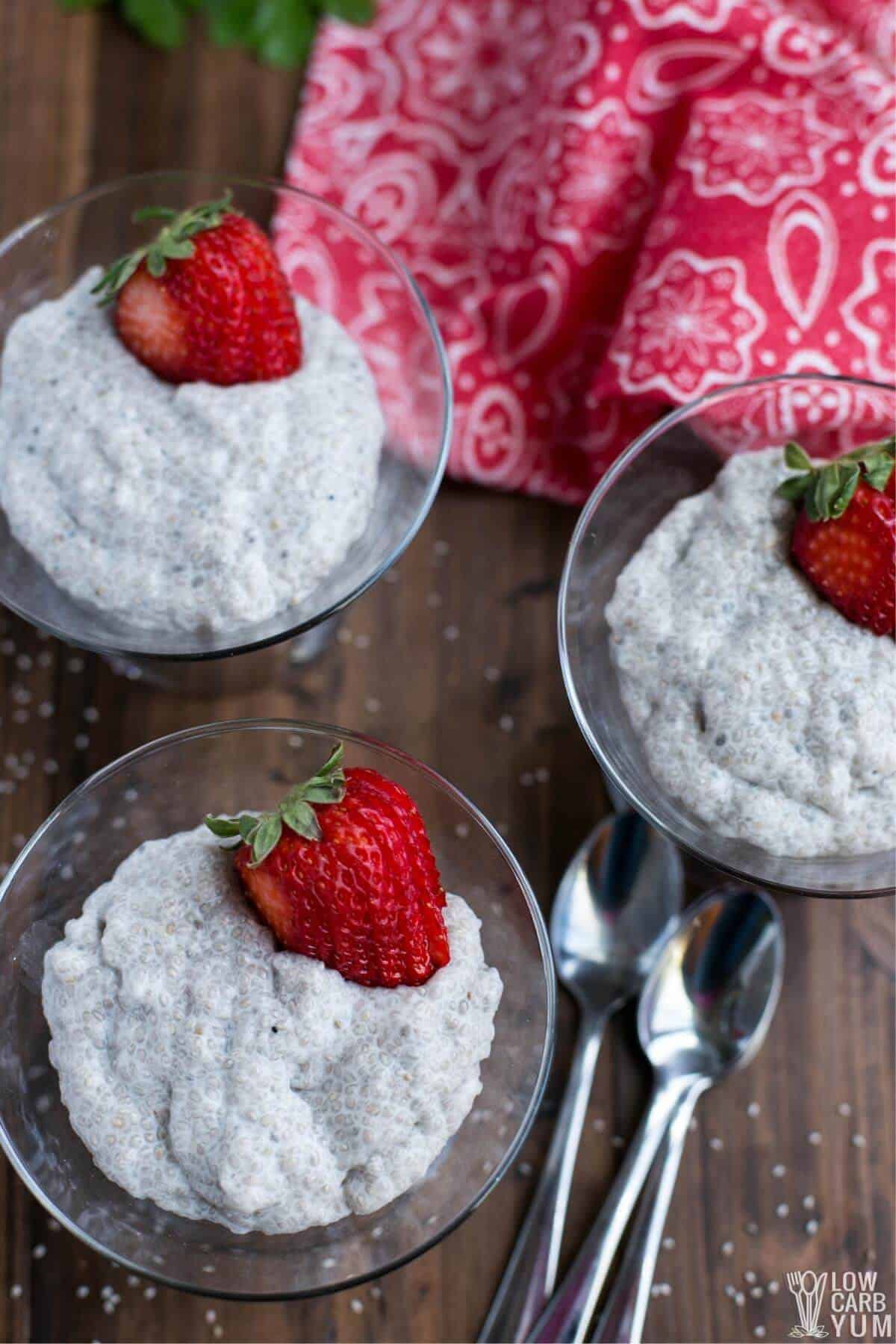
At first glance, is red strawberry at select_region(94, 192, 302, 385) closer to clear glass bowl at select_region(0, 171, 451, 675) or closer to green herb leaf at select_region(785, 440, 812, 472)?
clear glass bowl at select_region(0, 171, 451, 675)

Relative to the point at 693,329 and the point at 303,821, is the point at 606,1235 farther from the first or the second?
the point at 693,329

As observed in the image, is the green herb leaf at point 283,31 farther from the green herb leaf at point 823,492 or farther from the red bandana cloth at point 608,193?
the green herb leaf at point 823,492

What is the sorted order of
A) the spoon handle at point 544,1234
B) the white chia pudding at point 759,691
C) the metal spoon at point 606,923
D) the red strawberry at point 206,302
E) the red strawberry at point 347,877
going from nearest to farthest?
the red strawberry at point 347,877
the white chia pudding at point 759,691
the red strawberry at point 206,302
the spoon handle at point 544,1234
the metal spoon at point 606,923

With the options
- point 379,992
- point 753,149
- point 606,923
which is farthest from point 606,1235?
point 753,149

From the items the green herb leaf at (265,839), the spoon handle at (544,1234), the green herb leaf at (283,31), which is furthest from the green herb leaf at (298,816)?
the green herb leaf at (283,31)

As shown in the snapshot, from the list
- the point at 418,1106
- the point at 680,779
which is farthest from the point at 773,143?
the point at 418,1106

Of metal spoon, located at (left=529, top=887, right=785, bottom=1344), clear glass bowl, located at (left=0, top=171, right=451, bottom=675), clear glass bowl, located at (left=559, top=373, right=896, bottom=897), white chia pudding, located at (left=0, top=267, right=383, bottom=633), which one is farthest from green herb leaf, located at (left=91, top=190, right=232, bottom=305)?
metal spoon, located at (left=529, top=887, right=785, bottom=1344)
